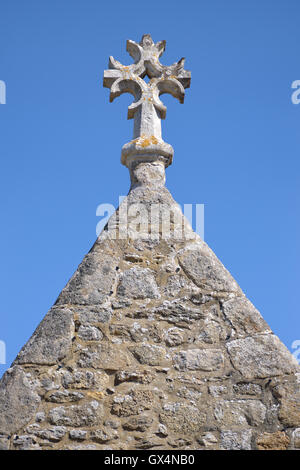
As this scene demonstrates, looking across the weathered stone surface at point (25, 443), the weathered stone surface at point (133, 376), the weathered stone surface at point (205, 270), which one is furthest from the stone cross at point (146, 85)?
the weathered stone surface at point (25, 443)

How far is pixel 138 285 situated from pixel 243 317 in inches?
27.5

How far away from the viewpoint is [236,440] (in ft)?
9.62

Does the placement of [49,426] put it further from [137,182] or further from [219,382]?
[137,182]

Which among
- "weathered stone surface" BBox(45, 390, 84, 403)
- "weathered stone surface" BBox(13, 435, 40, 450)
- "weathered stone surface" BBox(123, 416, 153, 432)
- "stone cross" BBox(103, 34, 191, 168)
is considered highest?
"stone cross" BBox(103, 34, 191, 168)

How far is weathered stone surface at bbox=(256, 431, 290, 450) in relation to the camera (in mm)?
2914

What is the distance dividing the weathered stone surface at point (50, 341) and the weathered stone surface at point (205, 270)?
845 mm

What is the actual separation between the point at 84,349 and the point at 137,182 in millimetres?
1407

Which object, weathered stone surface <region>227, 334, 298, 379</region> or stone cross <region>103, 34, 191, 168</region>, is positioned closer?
weathered stone surface <region>227, 334, 298, 379</region>

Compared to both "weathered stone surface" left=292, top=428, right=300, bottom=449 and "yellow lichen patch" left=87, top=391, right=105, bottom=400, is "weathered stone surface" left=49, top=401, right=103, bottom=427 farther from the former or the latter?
"weathered stone surface" left=292, top=428, right=300, bottom=449

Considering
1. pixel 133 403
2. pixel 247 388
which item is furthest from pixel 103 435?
pixel 247 388

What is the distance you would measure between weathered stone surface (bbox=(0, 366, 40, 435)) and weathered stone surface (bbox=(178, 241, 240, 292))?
1.23m

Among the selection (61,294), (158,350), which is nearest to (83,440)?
(158,350)

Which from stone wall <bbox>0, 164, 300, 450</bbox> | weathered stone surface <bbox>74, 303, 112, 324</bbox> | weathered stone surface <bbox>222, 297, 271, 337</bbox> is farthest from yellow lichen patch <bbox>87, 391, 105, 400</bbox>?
weathered stone surface <bbox>222, 297, 271, 337</bbox>

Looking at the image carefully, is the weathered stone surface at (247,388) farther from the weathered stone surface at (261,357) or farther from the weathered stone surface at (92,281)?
the weathered stone surface at (92,281)
